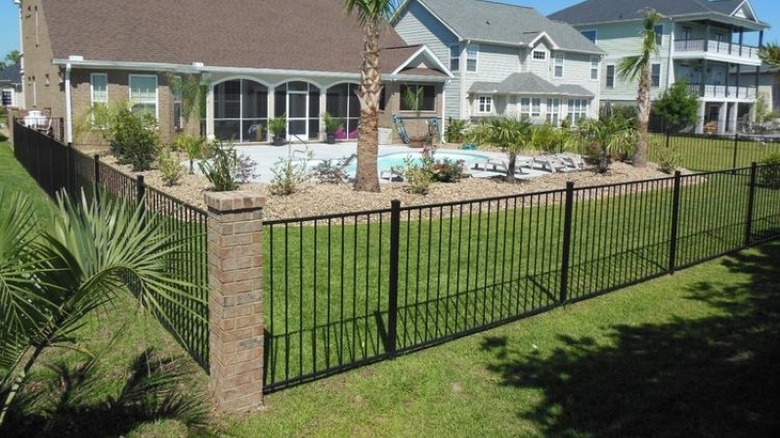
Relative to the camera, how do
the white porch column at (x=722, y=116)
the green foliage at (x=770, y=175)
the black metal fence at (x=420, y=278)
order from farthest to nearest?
1. the white porch column at (x=722, y=116)
2. the green foliage at (x=770, y=175)
3. the black metal fence at (x=420, y=278)

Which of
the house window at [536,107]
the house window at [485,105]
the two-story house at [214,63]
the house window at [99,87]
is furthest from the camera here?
the house window at [536,107]

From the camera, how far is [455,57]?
3703cm

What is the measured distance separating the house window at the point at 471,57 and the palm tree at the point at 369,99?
23232 millimetres

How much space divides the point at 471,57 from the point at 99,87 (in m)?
19.6

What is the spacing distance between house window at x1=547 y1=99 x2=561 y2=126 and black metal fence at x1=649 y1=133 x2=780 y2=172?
766 centimetres

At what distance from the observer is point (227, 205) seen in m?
4.79

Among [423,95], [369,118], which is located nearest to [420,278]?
[369,118]

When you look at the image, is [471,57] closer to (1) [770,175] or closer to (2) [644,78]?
(2) [644,78]

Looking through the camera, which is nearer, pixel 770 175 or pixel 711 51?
pixel 770 175

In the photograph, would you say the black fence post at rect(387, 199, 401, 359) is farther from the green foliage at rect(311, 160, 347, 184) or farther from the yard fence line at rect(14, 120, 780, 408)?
the green foliage at rect(311, 160, 347, 184)

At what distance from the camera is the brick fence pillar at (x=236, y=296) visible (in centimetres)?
483

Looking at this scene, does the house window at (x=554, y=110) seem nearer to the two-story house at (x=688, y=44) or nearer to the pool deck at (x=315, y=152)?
the two-story house at (x=688, y=44)

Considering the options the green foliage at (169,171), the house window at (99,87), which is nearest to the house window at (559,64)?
the house window at (99,87)

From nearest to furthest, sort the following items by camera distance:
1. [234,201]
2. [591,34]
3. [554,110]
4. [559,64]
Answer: [234,201] → [554,110] → [559,64] → [591,34]
